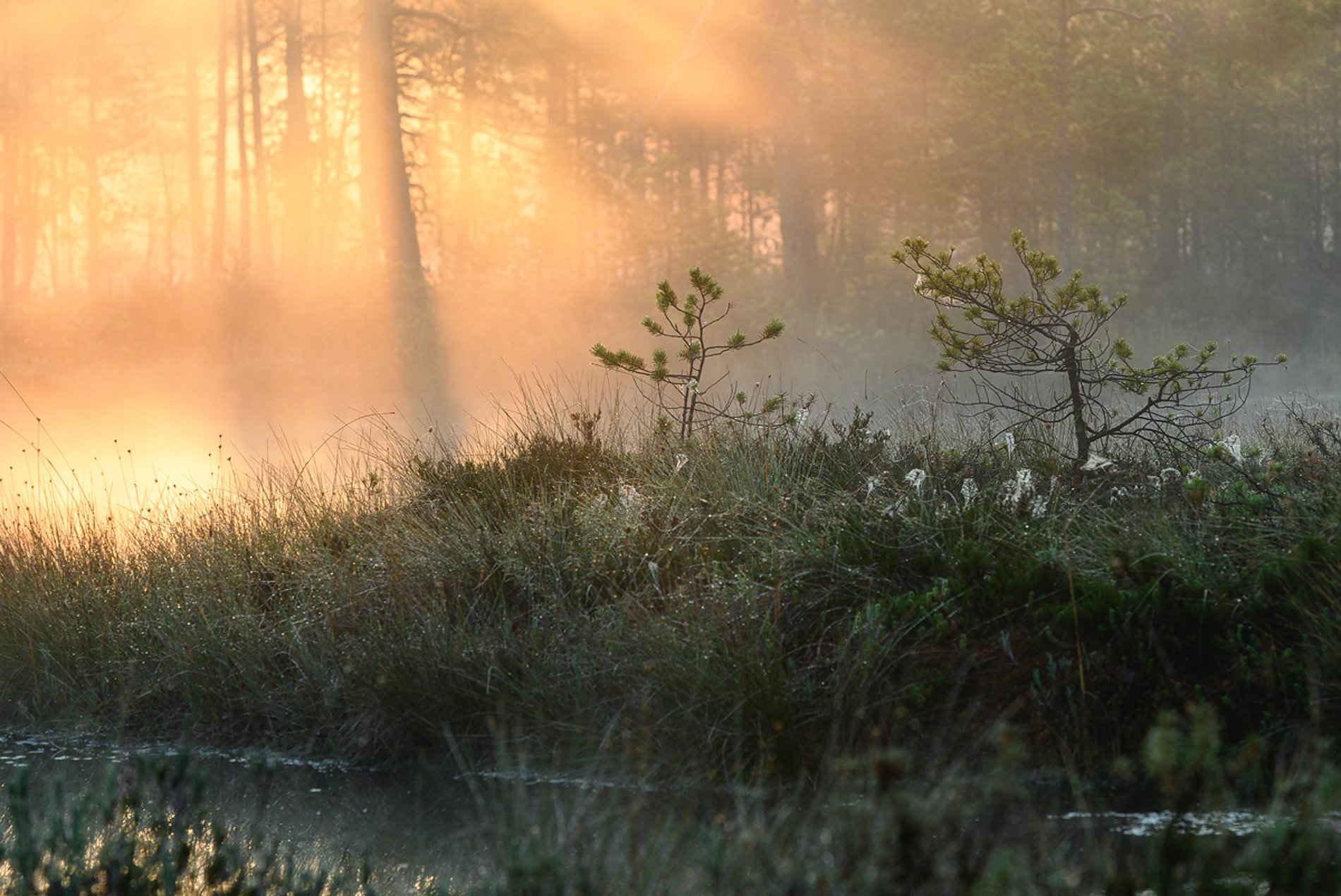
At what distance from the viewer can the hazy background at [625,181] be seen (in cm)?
2178

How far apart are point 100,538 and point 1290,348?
1040 inches

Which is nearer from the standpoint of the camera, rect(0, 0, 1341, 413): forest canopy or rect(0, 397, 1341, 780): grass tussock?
rect(0, 397, 1341, 780): grass tussock

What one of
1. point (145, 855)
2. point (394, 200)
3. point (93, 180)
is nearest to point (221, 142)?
point (93, 180)

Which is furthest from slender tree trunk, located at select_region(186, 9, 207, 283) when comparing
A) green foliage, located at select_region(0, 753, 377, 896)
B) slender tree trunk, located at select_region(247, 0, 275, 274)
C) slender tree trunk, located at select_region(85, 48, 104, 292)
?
green foliage, located at select_region(0, 753, 377, 896)

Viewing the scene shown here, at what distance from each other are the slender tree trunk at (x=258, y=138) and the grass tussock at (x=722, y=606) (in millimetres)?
19996

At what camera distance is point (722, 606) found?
183 inches

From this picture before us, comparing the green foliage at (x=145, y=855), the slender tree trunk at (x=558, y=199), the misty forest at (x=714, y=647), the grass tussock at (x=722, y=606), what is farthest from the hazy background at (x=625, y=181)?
the green foliage at (x=145, y=855)

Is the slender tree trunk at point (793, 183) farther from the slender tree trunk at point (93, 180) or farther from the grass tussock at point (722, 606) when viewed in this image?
the grass tussock at point (722, 606)

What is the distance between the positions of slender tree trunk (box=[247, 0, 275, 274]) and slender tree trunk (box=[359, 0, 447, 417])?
3.41 metres

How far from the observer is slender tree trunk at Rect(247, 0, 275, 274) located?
25.7 metres

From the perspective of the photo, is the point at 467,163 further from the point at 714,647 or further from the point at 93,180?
the point at 714,647

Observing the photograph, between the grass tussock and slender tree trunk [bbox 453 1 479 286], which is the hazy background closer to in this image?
slender tree trunk [bbox 453 1 479 286]

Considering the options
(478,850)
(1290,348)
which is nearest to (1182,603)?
(478,850)

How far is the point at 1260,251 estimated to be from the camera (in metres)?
29.9
